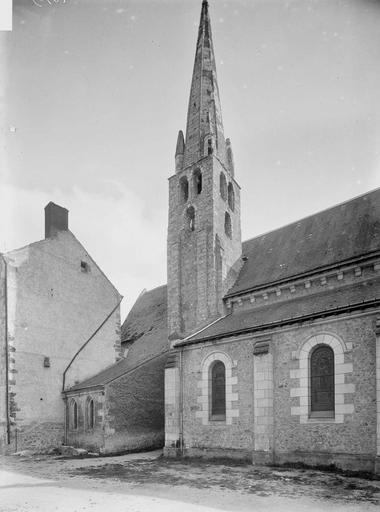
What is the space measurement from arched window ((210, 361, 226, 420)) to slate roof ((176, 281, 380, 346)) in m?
1.29

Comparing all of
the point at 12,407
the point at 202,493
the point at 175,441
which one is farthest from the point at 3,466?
the point at 202,493

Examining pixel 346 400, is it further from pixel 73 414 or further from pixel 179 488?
pixel 73 414

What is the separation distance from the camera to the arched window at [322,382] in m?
14.2

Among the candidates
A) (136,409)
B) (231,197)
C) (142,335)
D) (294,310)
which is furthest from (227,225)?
(136,409)

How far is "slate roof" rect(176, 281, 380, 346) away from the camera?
1448 cm

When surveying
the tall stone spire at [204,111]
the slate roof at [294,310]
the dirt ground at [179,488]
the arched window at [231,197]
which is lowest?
the dirt ground at [179,488]

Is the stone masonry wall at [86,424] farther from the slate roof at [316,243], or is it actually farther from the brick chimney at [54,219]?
the brick chimney at [54,219]

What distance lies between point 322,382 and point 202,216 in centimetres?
1176

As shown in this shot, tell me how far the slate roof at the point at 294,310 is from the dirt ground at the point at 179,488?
4.73 meters

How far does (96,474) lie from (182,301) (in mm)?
10928

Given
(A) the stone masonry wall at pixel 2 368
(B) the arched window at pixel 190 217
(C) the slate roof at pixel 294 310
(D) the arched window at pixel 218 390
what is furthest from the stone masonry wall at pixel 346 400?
(A) the stone masonry wall at pixel 2 368

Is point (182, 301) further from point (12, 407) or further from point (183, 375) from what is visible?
point (12, 407)

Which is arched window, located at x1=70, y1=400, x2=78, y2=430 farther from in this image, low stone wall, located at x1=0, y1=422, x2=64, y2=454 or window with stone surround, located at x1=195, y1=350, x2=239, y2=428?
window with stone surround, located at x1=195, y1=350, x2=239, y2=428

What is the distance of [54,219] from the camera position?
83.5 feet
